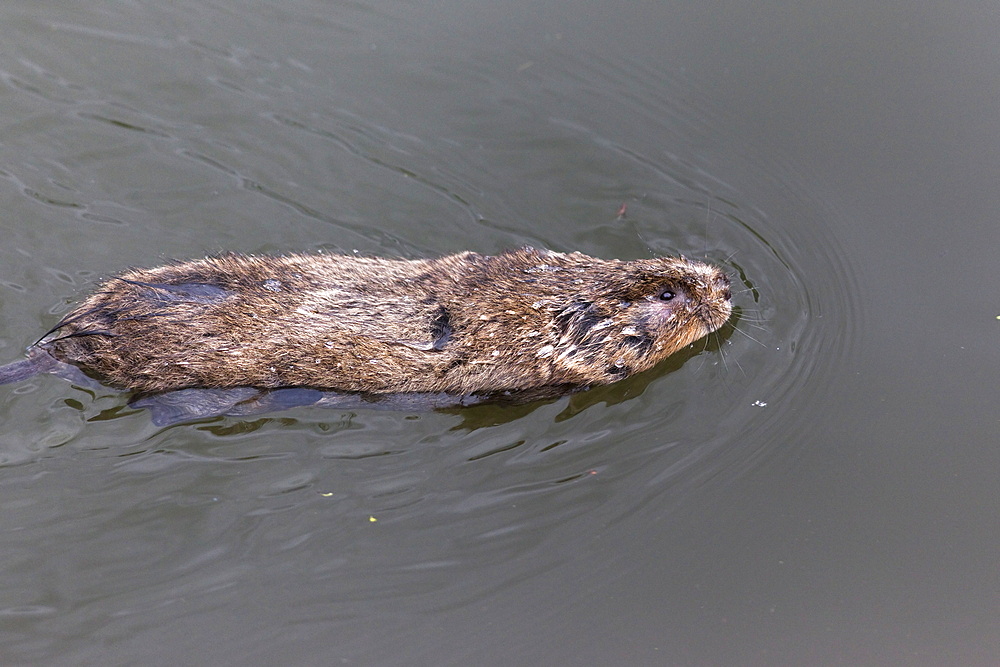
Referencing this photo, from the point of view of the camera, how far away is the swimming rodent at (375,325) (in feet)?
14.4

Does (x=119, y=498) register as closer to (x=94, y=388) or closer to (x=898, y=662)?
(x=94, y=388)

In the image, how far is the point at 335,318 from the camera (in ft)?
14.6

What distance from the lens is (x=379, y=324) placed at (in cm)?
448

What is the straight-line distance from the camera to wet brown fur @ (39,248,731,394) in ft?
14.4

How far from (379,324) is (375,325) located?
2 cm

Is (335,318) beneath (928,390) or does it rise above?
beneath

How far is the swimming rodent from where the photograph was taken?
4.38 meters

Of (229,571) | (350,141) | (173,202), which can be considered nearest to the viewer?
(229,571)

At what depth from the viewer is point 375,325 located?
4.48 meters

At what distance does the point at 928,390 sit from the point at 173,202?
183 inches

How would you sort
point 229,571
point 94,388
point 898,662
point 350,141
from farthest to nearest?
point 350,141
point 94,388
point 229,571
point 898,662

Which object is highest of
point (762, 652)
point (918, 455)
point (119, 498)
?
point (918, 455)

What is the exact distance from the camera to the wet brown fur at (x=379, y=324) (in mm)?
4379

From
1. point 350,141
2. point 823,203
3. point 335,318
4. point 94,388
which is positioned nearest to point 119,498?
point 94,388
